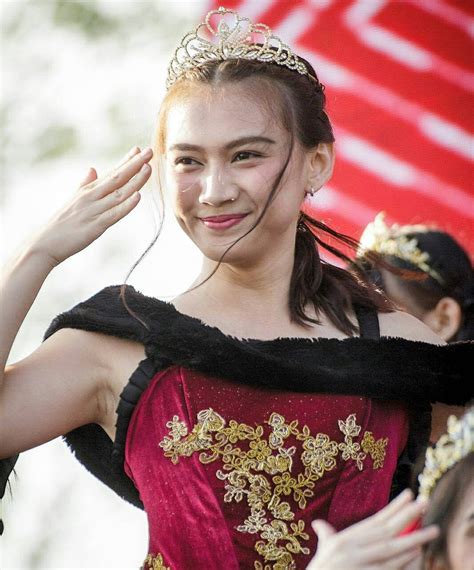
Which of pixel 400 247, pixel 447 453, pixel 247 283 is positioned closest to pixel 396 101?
pixel 400 247

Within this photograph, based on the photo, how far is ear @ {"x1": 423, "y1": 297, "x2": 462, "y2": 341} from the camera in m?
4.45

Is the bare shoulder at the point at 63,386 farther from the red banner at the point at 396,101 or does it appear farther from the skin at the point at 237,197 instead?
the red banner at the point at 396,101

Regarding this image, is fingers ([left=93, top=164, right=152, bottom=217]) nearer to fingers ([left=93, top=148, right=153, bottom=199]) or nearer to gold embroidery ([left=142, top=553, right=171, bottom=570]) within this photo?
fingers ([left=93, top=148, right=153, bottom=199])

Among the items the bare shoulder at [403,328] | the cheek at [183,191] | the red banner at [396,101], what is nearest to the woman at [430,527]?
the bare shoulder at [403,328]

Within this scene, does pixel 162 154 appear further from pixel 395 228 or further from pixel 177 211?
pixel 395 228

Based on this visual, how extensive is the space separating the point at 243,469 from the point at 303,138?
643 mm

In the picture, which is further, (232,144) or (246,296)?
(246,296)

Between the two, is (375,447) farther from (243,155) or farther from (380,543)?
(380,543)

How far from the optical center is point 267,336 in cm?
313

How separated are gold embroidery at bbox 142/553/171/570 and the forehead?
74 cm

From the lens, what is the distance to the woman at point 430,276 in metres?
4.44

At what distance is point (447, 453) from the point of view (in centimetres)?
258

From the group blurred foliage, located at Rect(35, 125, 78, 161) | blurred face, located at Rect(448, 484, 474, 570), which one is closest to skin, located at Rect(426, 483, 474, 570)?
blurred face, located at Rect(448, 484, 474, 570)

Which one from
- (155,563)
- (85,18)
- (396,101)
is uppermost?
(85,18)
